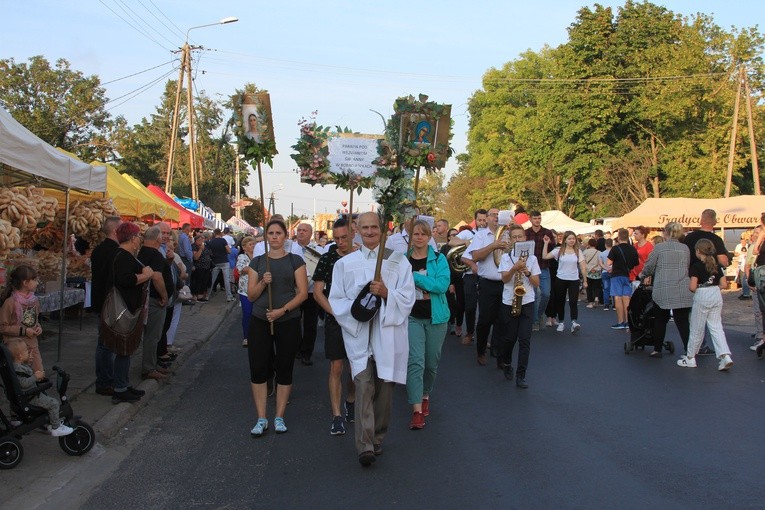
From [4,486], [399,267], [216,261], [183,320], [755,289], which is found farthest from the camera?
[216,261]

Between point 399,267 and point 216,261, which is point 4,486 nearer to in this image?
point 399,267

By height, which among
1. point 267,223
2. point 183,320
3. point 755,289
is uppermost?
point 267,223

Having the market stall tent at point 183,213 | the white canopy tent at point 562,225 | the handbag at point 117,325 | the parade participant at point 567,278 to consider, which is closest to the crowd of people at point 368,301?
the handbag at point 117,325

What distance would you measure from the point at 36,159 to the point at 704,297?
8037 millimetres

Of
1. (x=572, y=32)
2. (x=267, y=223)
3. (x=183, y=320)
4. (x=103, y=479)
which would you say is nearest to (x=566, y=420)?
(x=267, y=223)

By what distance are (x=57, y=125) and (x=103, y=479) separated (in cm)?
3488

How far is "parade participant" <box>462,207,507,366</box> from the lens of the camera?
9938 mm

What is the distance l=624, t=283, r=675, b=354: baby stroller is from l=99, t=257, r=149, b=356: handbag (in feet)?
23.6

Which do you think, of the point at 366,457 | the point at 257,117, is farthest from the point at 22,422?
the point at 257,117

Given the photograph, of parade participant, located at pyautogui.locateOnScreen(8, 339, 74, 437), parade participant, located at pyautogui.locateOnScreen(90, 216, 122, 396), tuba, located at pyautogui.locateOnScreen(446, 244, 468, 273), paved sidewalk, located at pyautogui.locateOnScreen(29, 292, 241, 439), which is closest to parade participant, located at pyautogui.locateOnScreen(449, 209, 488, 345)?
tuba, located at pyautogui.locateOnScreen(446, 244, 468, 273)

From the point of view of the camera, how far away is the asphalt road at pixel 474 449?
17.5 ft

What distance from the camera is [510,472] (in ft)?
19.0

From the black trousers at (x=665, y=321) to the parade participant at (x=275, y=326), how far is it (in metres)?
6.04

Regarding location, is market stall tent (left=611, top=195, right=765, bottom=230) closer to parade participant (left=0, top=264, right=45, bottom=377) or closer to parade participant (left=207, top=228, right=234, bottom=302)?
parade participant (left=207, top=228, right=234, bottom=302)
